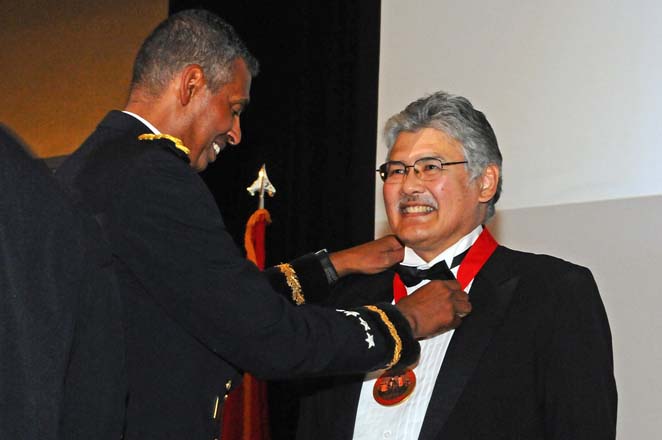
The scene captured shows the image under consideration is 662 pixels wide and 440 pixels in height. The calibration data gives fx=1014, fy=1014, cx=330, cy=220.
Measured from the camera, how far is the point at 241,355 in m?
2.16

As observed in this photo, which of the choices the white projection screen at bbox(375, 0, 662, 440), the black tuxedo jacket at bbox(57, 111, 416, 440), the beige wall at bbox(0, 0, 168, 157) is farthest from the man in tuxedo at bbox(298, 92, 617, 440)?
the beige wall at bbox(0, 0, 168, 157)

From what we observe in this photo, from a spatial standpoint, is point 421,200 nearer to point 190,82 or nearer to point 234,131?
point 234,131

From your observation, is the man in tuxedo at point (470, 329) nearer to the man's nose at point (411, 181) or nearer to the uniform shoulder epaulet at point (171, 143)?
the man's nose at point (411, 181)

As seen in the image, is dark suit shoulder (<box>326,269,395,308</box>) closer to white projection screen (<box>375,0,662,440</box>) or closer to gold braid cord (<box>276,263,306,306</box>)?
gold braid cord (<box>276,263,306,306</box>)

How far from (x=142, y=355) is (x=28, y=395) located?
88 cm

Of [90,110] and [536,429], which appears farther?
[90,110]

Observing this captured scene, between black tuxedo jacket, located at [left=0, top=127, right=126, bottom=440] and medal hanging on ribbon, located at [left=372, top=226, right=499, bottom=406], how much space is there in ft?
3.64

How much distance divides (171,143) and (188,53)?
1.10 ft

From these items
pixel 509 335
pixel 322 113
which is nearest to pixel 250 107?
pixel 322 113

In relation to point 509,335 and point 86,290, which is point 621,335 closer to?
point 509,335

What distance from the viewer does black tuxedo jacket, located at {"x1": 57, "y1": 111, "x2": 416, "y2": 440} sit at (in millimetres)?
2115

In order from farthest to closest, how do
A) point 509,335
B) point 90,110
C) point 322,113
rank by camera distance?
point 90,110 < point 322,113 < point 509,335

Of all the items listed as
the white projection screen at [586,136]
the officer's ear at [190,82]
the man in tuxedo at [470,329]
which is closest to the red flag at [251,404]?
the white projection screen at [586,136]

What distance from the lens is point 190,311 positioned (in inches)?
83.4
